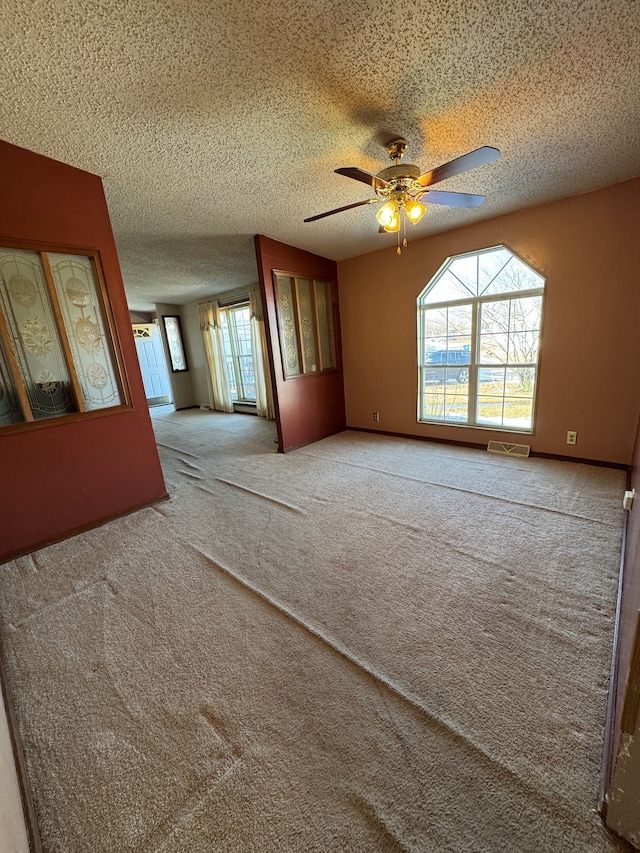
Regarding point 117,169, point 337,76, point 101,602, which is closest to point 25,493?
point 101,602

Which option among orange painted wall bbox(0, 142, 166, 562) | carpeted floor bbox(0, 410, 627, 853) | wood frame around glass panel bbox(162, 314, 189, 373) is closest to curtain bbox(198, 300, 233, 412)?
wood frame around glass panel bbox(162, 314, 189, 373)

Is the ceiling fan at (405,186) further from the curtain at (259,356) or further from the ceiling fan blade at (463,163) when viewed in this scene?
the curtain at (259,356)

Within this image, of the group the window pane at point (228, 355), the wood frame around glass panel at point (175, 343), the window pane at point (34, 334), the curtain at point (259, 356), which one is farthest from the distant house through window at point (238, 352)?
the window pane at point (34, 334)

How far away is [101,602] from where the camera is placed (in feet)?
5.88

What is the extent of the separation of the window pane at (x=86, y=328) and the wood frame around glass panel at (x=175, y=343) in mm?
5403

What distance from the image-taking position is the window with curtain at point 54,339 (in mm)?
2166

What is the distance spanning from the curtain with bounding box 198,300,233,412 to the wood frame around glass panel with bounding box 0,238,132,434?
14.5 feet

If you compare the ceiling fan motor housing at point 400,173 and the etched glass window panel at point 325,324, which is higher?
the ceiling fan motor housing at point 400,173

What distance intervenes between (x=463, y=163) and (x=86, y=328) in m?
2.68

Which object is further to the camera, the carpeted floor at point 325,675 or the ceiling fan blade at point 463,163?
the ceiling fan blade at point 463,163

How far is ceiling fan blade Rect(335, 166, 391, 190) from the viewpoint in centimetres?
169

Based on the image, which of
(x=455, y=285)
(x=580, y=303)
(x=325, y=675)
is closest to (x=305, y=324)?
(x=455, y=285)

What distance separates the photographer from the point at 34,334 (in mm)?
2256

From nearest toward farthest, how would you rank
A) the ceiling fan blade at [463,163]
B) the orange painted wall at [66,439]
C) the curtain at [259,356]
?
the ceiling fan blade at [463,163], the orange painted wall at [66,439], the curtain at [259,356]
